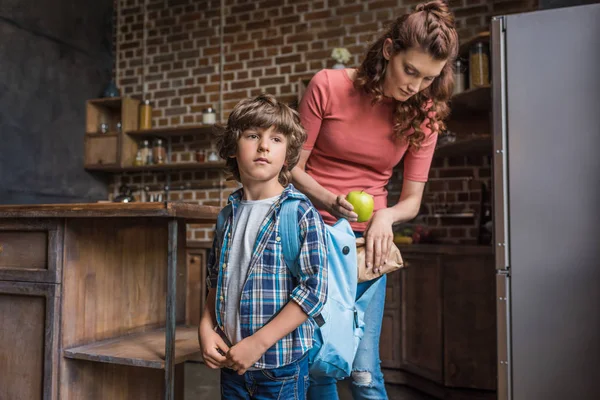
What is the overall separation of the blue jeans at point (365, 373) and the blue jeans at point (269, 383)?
16 centimetres

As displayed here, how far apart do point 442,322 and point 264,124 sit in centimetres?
213

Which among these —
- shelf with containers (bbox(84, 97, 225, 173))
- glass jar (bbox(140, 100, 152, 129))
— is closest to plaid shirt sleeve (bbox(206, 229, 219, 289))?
shelf with containers (bbox(84, 97, 225, 173))

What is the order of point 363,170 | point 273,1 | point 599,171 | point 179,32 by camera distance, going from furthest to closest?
point 179,32, point 273,1, point 599,171, point 363,170

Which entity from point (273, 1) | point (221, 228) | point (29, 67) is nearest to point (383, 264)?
point (221, 228)

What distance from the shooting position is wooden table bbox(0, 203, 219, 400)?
1.65 m

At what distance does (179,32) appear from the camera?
4652 mm

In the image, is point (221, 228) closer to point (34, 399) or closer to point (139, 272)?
point (139, 272)

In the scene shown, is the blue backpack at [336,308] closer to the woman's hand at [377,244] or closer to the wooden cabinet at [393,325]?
the woman's hand at [377,244]

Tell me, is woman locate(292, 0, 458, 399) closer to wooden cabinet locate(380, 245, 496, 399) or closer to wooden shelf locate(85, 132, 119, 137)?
wooden cabinet locate(380, 245, 496, 399)

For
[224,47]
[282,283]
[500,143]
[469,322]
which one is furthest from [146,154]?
[282,283]

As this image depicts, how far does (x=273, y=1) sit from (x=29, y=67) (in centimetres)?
200

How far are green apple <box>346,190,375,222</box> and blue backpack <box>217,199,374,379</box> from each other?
9 centimetres

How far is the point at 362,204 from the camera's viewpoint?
135 cm

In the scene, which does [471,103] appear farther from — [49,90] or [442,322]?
[49,90]
